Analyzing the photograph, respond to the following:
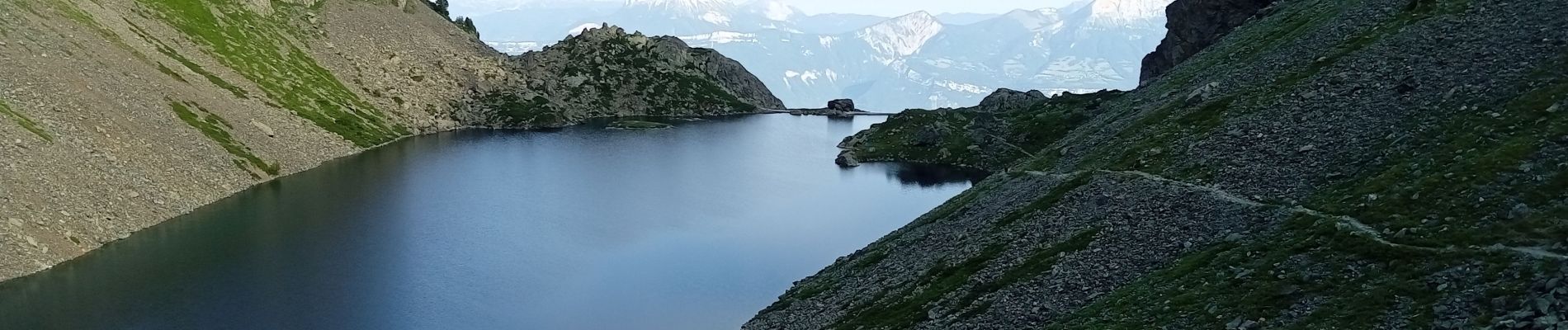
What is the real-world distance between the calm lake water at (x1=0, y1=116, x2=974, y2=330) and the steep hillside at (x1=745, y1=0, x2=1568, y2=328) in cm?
1452

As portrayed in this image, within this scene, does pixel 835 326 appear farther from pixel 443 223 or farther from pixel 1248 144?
pixel 443 223

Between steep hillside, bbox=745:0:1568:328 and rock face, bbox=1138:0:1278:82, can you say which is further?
rock face, bbox=1138:0:1278:82

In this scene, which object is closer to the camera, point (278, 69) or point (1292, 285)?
point (1292, 285)

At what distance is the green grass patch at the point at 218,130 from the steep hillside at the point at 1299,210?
268 ft

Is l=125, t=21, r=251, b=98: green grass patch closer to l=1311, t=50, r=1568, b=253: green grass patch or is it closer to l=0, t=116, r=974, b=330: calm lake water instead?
l=0, t=116, r=974, b=330: calm lake water

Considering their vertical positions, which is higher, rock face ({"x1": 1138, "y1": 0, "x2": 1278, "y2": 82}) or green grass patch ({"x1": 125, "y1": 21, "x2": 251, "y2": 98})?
rock face ({"x1": 1138, "y1": 0, "x2": 1278, "y2": 82})

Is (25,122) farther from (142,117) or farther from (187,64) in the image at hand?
(187,64)

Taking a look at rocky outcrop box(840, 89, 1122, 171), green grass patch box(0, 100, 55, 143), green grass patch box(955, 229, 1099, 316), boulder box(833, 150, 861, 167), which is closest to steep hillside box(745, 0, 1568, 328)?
green grass patch box(955, 229, 1099, 316)

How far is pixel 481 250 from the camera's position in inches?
3871

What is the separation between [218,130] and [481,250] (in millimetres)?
54948

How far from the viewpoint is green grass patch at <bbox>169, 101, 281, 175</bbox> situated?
425 feet

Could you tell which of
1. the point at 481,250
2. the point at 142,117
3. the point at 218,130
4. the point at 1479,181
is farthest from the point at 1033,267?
the point at 218,130

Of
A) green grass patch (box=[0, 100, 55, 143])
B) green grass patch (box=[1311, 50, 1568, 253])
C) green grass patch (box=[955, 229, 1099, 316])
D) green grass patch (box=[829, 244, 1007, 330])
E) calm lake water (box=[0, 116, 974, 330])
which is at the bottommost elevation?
calm lake water (box=[0, 116, 974, 330])

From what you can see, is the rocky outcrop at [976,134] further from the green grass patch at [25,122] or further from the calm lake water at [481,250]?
the green grass patch at [25,122]
